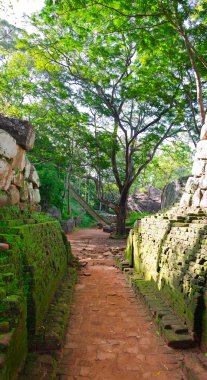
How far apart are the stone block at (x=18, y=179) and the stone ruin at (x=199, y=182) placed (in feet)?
18.1

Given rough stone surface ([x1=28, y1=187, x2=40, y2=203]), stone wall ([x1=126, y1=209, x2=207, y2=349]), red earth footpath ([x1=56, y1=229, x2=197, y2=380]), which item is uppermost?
rough stone surface ([x1=28, y1=187, x2=40, y2=203])

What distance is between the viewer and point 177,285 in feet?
13.8

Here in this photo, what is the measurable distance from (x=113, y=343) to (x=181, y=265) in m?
1.66

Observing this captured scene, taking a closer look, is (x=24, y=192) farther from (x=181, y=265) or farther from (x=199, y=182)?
(x=199, y=182)

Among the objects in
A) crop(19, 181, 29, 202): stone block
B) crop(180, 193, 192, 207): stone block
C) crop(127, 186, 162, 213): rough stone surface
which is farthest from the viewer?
crop(127, 186, 162, 213): rough stone surface

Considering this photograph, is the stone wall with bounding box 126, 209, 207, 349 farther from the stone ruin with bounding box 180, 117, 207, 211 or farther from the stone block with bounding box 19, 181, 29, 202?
the stone block with bounding box 19, 181, 29, 202

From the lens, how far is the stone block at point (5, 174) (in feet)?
12.2

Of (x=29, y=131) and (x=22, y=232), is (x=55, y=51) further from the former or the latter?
(x=22, y=232)

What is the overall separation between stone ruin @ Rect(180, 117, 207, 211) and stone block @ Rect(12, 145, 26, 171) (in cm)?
555

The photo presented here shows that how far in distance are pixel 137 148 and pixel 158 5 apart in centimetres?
907

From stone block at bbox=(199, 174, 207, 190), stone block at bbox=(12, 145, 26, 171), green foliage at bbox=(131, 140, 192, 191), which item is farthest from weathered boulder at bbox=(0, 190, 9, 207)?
green foliage at bbox=(131, 140, 192, 191)

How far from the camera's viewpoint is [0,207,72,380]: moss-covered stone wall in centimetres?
218

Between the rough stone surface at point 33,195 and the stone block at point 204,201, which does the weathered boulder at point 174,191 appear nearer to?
the stone block at point 204,201

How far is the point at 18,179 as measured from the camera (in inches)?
173
